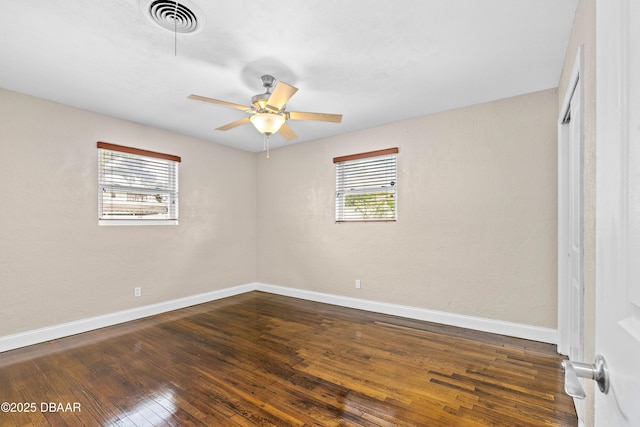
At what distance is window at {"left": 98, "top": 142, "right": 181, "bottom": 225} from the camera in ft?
12.1

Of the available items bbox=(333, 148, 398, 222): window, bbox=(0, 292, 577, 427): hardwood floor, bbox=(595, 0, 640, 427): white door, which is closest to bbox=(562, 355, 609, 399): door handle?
bbox=(595, 0, 640, 427): white door

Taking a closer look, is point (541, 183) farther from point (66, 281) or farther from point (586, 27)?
point (66, 281)

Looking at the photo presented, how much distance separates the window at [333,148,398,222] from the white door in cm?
344

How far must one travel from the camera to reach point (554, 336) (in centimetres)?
301

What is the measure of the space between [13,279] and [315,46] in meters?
3.58

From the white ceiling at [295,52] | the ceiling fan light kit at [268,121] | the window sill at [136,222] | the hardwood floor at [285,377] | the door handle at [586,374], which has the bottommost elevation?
the hardwood floor at [285,377]

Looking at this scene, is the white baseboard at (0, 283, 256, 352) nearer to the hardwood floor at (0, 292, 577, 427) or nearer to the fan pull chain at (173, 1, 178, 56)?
the hardwood floor at (0, 292, 577, 427)

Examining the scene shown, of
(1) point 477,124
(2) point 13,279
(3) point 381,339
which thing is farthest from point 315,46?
(2) point 13,279

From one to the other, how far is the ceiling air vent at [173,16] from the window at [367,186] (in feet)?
8.84

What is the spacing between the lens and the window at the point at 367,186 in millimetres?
4098

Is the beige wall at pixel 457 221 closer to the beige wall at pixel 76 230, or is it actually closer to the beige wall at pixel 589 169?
the beige wall at pixel 589 169

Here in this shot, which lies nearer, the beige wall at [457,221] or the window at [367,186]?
the beige wall at [457,221]

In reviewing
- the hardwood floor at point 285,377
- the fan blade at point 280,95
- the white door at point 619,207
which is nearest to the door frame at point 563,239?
the hardwood floor at point 285,377

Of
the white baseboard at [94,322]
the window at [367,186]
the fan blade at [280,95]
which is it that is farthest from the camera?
the window at [367,186]
